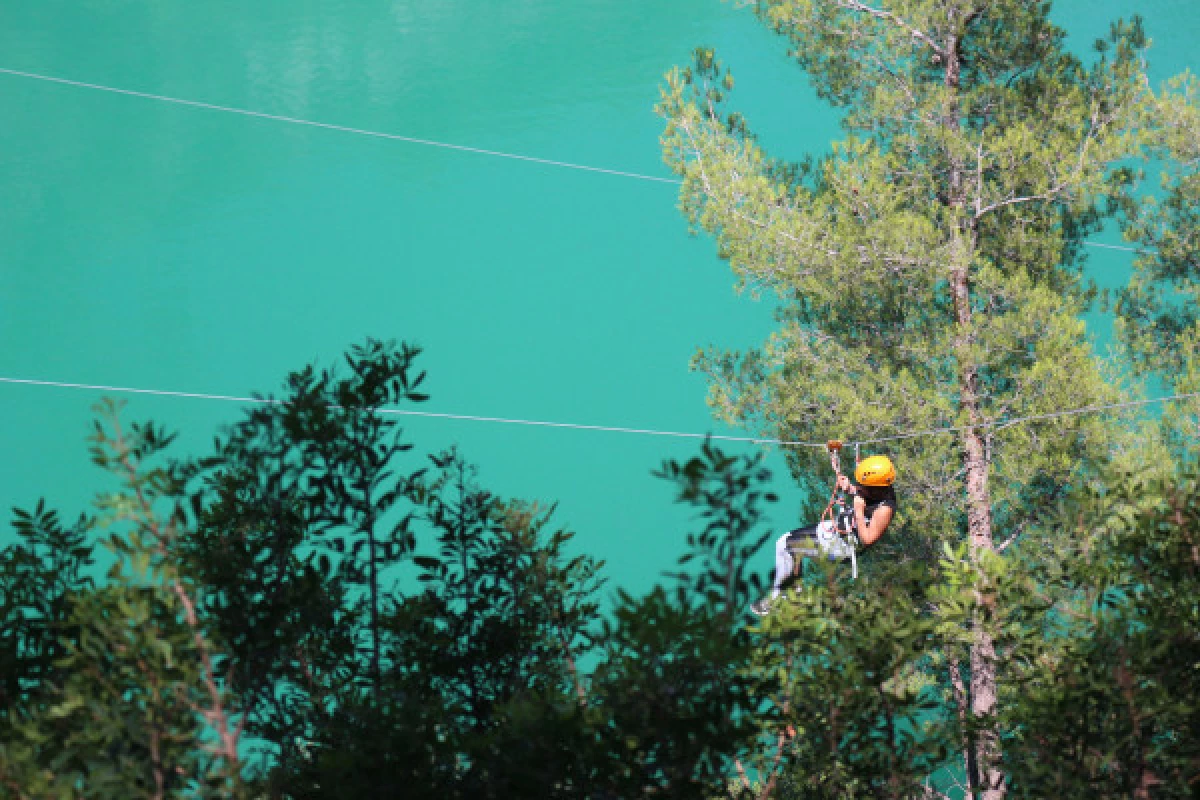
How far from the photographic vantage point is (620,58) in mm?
17312

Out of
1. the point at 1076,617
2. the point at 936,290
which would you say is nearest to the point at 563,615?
the point at 1076,617

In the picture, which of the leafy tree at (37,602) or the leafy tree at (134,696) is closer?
the leafy tree at (134,696)

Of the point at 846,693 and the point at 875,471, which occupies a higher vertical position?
the point at 875,471

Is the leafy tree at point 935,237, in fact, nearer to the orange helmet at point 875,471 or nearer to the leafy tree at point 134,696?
the orange helmet at point 875,471

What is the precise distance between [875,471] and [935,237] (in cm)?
278

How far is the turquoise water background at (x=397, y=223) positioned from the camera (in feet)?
50.1

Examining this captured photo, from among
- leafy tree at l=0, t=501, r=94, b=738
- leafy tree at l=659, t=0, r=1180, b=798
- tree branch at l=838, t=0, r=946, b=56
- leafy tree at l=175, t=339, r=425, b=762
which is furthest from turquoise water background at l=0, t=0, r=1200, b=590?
leafy tree at l=0, t=501, r=94, b=738

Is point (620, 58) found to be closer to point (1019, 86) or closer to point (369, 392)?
point (1019, 86)

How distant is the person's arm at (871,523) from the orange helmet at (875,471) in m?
0.09

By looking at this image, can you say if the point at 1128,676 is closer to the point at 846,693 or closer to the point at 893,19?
the point at 846,693

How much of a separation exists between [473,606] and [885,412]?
15.3 feet

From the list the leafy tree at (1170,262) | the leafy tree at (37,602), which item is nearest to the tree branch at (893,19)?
the leafy tree at (1170,262)

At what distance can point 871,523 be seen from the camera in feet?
14.6

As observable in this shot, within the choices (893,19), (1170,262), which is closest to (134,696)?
(893,19)
